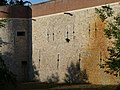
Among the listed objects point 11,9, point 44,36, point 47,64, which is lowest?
point 47,64

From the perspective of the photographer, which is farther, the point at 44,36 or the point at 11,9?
the point at 11,9

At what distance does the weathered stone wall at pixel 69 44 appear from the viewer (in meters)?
23.4

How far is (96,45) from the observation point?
23.6 m

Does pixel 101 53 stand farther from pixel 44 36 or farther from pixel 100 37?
pixel 44 36

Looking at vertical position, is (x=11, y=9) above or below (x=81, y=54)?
above

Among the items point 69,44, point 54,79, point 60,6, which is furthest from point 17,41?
point 69,44

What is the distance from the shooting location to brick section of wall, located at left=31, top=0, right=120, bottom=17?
23.9 m

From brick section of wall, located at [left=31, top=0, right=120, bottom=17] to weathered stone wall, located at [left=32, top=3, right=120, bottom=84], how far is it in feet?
0.91

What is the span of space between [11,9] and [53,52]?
19.3ft

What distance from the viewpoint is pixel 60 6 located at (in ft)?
88.9

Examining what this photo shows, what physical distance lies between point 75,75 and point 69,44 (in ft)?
6.68

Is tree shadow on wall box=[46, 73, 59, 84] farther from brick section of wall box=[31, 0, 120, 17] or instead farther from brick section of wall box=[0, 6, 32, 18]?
brick section of wall box=[0, 6, 32, 18]

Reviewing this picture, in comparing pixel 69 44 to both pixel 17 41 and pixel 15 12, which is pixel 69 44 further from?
pixel 15 12

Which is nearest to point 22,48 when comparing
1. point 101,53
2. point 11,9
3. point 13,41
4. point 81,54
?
point 13,41
